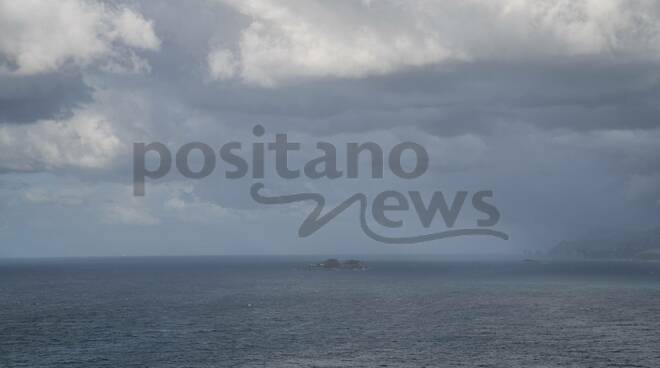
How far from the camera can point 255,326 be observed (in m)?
142

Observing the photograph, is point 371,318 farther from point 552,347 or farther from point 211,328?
point 552,347

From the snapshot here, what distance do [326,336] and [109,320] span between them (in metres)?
60.1

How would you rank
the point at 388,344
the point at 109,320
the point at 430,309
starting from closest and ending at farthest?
1. the point at 388,344
2. the point at 109,320
3. the point at 430,309

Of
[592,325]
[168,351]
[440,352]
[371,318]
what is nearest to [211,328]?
[168,351]

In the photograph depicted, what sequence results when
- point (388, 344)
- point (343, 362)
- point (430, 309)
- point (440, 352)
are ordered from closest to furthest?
point (343, 362) < point (440, 352) < point (388, 344) < point (430, 309)

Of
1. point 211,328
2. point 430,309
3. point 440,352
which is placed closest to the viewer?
point 440,352

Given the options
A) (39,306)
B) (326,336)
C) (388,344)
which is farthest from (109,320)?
(388,344)

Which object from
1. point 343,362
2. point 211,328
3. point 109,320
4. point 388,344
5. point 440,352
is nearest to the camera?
point 343,362

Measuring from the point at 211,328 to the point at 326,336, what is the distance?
94.3ft

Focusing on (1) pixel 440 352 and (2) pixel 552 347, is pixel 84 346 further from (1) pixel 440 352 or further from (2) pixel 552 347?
(2) pixel 552 347

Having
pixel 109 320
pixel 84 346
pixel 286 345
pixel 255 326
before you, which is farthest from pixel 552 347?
pixel 109 320

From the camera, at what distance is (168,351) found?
4395 inches

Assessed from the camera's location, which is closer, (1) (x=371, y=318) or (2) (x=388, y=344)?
(2) (x=388, y=344)

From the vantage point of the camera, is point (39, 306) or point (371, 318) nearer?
point (371, 318)
